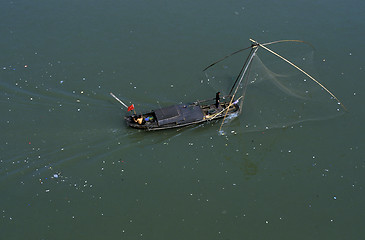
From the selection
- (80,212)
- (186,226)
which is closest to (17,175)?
(80,212)

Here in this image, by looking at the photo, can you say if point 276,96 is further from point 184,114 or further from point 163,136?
point 163,136

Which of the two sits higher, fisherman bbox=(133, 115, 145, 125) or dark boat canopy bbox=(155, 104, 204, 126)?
fisherman bbox=(133, 115, 145, 125)

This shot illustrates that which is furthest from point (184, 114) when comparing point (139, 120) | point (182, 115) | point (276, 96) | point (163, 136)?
point (276, 96)

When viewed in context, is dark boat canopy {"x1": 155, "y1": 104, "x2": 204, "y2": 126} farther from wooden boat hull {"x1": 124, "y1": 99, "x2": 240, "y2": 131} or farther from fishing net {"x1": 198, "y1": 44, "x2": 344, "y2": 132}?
fishing net {"x1": 198, "y1": 44, "x2": 344, "y2": 132}

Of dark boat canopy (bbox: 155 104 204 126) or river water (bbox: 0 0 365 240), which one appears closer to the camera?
river water (bbox: 0 0 365 240)

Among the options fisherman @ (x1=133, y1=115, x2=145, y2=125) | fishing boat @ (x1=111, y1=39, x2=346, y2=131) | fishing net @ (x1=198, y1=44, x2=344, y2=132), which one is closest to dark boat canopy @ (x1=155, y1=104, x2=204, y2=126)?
fishing boat @ (x1=111, y1=39, x2=346, y2=131)

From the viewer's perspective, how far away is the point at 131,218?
13.3m

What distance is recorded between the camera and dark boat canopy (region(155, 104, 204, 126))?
1553 cm

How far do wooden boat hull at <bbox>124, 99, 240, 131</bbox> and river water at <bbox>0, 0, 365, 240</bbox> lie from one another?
1.55 feet

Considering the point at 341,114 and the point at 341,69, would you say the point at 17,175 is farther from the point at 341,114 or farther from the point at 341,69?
the point at 341,69

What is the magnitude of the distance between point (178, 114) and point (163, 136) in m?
1.18

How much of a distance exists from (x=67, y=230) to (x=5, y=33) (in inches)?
512

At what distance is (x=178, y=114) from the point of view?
51.4ft

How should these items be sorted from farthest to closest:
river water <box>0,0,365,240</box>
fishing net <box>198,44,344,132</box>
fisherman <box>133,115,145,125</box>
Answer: fishing net <box>198,44,344,132</box> → fisherman <box>133,115,145,125</box> → river water <box>0,0,365,240</box>
